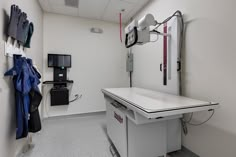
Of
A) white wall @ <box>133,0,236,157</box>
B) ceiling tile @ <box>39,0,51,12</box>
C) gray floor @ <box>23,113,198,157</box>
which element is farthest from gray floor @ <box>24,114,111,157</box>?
ceiling tile @ <box>39,0,51,12</box>

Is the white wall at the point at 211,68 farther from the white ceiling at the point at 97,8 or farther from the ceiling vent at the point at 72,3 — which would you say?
the ceiling vent at the point at 72,3

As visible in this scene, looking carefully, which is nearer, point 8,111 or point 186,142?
point 8,111

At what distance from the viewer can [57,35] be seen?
357 centimetres

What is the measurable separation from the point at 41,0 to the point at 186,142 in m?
4.07

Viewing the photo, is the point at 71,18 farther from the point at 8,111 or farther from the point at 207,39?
the point at 207,39

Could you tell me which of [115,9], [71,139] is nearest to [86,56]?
[115,9]

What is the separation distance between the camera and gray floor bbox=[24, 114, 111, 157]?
209 cm

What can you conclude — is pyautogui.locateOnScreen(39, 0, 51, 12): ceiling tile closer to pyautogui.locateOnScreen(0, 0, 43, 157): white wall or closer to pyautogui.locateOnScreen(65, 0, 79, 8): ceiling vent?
pyautogui.locateOnScreen(65, 0, 79, 8): ceiling vent

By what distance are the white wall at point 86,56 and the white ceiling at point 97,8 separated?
22cm

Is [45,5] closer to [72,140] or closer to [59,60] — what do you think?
[59,60]

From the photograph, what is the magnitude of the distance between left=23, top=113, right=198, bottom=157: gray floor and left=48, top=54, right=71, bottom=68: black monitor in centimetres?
149

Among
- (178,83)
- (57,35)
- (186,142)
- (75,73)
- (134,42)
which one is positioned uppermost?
(57,35)

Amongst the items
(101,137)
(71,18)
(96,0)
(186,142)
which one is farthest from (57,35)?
(186,142)

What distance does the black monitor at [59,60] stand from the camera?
340cm
